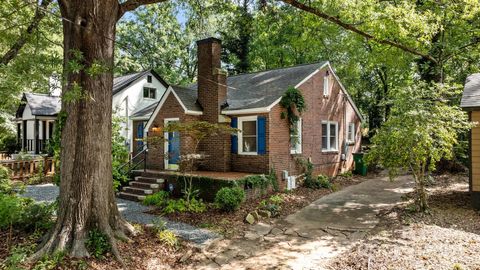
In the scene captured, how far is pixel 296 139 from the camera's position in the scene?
13.1 metres

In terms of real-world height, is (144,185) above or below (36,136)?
below

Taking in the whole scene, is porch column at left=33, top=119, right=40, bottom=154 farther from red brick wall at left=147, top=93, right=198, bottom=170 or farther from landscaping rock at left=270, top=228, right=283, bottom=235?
landscaping rock at left=270, top=228, right=283, bottom=235

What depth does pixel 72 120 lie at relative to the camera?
5863mm

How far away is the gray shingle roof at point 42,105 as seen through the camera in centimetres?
1997

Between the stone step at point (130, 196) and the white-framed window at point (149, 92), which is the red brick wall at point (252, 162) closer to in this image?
the stone step at point (130, 196)

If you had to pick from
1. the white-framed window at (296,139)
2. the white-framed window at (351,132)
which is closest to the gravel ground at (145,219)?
the white-framed window at (296,139)

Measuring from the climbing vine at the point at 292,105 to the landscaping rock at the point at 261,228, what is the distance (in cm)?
522

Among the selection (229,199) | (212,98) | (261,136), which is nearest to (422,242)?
(229,199)

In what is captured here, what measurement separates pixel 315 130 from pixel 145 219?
9.51 metres

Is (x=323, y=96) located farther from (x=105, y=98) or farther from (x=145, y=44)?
(x=145, y=44)

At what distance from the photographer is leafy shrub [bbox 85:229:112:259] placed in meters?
5.58

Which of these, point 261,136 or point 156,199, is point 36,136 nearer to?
point 156,199

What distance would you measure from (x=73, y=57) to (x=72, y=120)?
1.22 meters

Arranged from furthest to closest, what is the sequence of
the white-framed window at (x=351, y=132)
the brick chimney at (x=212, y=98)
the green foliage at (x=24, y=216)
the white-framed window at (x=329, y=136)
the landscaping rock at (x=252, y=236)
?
1. the white-framed window at (x=351, y=132)
2. the white-framed window at (x=329, y=136)
3. the brick chimney at (x=212, y=98)
4. the landscaping rock at (x=252, y=236)
5. the green foliage at (x=24, y=216)
